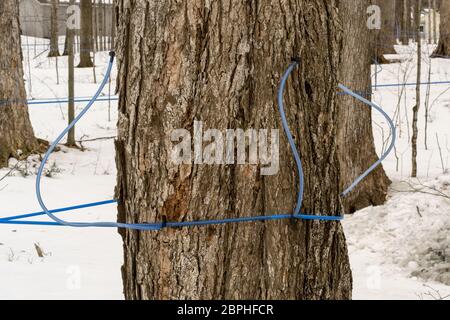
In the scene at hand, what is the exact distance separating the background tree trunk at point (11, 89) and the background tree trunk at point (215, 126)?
553cm

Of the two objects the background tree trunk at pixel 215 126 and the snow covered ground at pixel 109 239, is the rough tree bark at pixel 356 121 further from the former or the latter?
the background tree trunk at pixel 215 126

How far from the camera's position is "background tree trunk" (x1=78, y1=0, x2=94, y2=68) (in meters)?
15.9

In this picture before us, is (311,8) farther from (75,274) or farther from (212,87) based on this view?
(75,274)

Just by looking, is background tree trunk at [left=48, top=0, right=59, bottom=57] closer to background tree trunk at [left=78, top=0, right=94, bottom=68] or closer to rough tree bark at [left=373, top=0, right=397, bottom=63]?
background tree trunk at [left=78, top=0, right=94, bottom=68]

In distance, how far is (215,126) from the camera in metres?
1.72

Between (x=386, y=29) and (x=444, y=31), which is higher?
(x=386, y=29)

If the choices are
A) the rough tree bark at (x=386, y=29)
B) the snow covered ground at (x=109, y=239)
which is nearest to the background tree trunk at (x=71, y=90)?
the snow covered ground at (x=109, y=239)

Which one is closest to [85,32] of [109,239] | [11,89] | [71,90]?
[71,90]

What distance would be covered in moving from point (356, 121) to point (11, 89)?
12.0 ft

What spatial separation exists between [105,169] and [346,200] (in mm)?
3101

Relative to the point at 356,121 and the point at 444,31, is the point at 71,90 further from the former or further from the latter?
the point at 444,31

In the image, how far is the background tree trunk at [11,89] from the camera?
700cm

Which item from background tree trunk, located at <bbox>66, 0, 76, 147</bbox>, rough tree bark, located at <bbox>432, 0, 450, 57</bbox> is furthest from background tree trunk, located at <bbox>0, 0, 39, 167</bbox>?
rough tree bark, located at <bbox>432, 0, 450, 57</bbox>

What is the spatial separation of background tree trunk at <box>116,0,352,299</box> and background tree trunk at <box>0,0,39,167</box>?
18.1 feet
